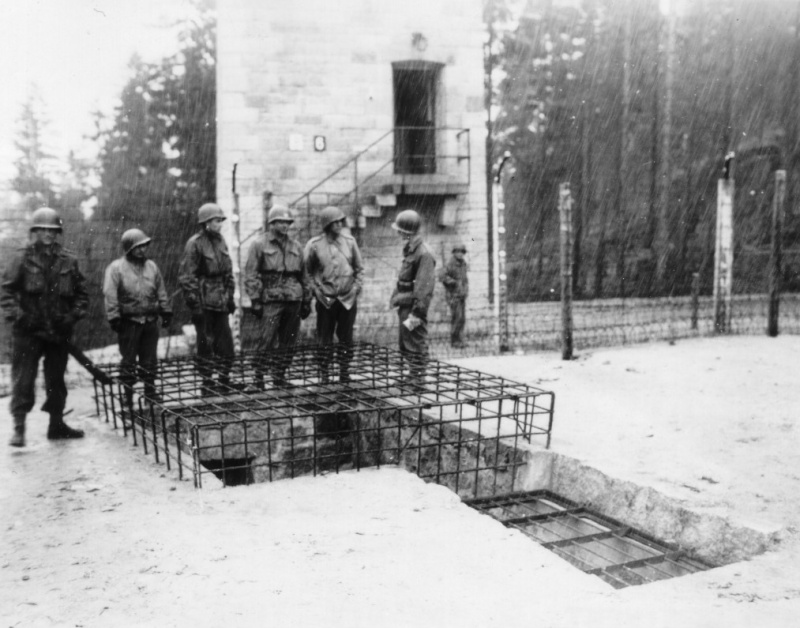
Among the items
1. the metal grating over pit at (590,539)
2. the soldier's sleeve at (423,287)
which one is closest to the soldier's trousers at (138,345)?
the soldier's sleeve at (423,287)

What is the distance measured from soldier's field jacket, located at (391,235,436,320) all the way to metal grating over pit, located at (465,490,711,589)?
301cm

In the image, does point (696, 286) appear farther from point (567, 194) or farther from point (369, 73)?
point (369, 73)

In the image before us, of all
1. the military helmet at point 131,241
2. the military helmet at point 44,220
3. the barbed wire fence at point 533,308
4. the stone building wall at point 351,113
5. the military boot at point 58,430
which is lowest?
the military boot at point 58,430

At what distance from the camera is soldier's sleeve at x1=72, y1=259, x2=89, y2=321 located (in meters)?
6.43

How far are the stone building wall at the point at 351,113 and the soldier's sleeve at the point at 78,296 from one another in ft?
22.4

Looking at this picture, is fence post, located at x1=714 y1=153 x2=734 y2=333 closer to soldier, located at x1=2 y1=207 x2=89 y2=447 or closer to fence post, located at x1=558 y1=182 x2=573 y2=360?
fence post, located at x1=558 y1=182 x2=573 y2=360

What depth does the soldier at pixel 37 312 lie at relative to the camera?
20.2 ft

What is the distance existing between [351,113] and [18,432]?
9.33 metres

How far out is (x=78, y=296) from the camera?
6.49 metres

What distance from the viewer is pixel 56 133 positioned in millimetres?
28156

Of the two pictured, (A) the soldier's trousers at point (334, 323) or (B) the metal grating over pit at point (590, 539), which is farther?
(A) the soldier's trousers at point (334, 323)

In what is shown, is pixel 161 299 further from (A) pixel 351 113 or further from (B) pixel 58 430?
(A) pixel 351 113

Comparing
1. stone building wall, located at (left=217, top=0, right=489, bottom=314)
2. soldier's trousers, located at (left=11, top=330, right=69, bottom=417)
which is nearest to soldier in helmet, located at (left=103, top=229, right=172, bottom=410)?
soldier's trousers, located at (left=11, top=330, right=69, bottom=417)

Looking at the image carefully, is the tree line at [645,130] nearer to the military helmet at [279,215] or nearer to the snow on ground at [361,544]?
the military helmet at [279,215]
